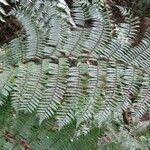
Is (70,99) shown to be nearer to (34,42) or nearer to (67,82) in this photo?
(67,82)

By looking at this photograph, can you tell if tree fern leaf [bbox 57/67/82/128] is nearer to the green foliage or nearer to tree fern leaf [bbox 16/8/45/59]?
the green foliage

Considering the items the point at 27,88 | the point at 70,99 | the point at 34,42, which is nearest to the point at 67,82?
the point at 70,99

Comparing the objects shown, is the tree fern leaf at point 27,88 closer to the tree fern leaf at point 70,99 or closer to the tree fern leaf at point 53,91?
the tree fern leaf at point 53,91

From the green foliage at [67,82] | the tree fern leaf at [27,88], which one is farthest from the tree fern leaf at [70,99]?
the tree fern leaf at [27,88]

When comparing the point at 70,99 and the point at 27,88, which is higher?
the point at 27,88

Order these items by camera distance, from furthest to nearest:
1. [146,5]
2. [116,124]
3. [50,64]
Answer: [146,5] < [116,124] < [50,64]

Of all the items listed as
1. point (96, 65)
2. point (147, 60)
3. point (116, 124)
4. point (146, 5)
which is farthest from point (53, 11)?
point (146, 5)

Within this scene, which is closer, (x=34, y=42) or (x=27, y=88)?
(x=27, y=88)

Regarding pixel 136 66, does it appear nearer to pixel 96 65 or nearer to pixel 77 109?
pixel 96 65

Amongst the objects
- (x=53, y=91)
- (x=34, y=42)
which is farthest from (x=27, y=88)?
(x=34, y=42)
